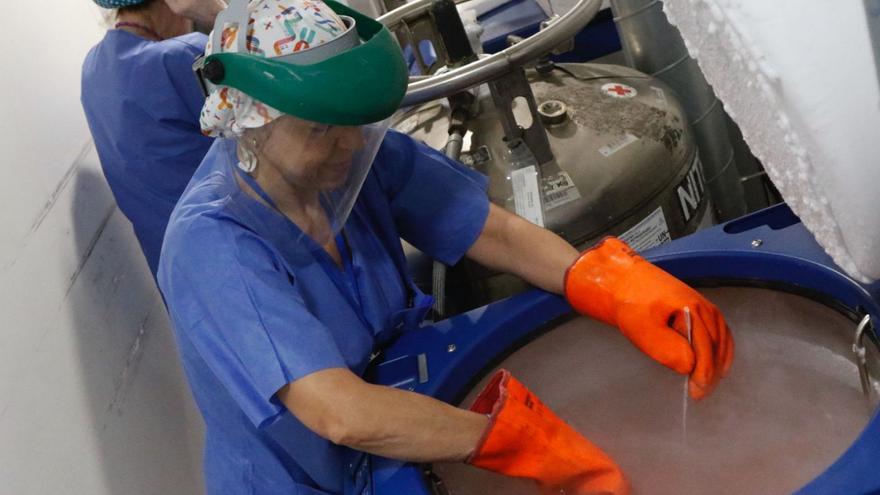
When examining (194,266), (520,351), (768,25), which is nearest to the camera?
(768,25)

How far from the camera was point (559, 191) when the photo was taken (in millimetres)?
1561

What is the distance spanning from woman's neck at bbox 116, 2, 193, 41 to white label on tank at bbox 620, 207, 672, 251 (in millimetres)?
1061

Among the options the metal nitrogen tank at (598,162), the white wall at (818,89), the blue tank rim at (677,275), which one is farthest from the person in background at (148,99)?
the white wall at (818,89)

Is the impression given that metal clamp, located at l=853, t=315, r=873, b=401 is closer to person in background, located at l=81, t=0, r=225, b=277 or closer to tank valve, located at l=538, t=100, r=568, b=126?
tank valve, located at l=538, t=100, r=568, b=126

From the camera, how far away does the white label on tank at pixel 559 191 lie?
5.10 ft

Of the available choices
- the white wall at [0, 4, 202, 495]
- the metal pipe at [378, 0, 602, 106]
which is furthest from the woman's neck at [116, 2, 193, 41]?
the metal pipe at [378, 0, 602, 106]

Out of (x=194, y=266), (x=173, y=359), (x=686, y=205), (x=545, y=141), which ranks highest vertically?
(x=194, y=266)

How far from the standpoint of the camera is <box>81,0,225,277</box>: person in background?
179 centimetres

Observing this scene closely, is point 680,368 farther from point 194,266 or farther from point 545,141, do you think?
point 194,266

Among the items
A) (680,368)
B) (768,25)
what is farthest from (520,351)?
(768,25)

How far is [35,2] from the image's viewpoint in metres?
1.99

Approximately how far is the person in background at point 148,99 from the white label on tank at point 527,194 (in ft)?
2.26

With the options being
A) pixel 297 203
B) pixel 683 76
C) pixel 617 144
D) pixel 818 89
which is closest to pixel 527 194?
pixel 617 144

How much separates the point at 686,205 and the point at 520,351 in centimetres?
53
